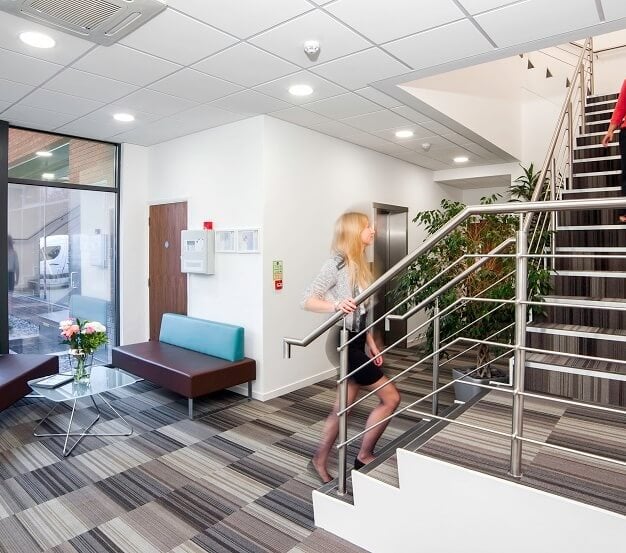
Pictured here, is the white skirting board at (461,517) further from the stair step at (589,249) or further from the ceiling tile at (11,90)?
the ceiling tile at (11,90)

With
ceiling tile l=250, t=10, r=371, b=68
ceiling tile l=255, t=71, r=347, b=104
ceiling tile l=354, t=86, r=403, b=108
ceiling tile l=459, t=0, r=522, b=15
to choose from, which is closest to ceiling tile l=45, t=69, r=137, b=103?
ceiling tile l=255, t=71, r=347, b=104

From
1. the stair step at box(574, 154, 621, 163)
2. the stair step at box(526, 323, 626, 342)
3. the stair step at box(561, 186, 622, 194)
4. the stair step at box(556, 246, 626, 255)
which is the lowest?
the stair step at box(526, 323, 626, 342)

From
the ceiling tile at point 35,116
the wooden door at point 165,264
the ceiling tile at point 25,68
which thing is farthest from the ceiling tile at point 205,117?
the ceiling tile at point 25,68

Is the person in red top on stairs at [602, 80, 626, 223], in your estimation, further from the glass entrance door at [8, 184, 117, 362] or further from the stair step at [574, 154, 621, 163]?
the glass entrance door at [8, 184, 117, 362]

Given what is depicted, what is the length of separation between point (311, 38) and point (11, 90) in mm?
2731

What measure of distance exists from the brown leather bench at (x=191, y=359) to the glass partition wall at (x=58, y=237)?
41.8 inches

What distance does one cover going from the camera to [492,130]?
577 centimetres

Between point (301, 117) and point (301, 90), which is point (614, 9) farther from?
point (301, 117)

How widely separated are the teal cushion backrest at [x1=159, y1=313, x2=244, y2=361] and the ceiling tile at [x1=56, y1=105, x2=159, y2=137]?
2169 millimetres

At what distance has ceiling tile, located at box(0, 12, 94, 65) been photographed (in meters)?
2.70

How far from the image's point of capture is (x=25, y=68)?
3.38m

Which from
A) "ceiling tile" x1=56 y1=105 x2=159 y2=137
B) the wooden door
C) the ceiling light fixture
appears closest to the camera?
"ceiling tile" x1=56 y1=105 x2=159 y2=137

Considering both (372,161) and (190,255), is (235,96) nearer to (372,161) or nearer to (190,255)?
(190,255)

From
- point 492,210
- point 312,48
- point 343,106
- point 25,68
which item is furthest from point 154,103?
point 492,210
